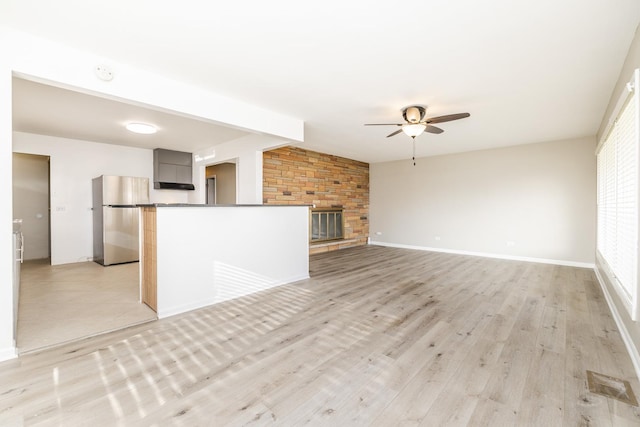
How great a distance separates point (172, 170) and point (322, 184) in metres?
3.50

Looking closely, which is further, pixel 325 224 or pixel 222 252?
pixel 325 224

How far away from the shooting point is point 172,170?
20.5 ft

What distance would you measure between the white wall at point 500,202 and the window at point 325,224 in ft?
4.92

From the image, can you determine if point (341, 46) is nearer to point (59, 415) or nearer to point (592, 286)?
point (59, 415)

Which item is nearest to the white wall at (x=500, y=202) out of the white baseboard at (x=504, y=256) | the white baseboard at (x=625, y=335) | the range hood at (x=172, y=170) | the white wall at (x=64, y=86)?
the white baseboard at (x=504, y=256)

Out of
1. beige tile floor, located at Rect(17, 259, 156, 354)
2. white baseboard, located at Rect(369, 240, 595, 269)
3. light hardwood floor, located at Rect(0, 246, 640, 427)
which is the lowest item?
light hardwood floor, located at Rect(0, 246, 640, 427)

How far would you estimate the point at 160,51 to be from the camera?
2.34 metres

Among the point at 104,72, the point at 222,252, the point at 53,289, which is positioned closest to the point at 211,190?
the point at 53,289

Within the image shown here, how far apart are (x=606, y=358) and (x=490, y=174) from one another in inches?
189

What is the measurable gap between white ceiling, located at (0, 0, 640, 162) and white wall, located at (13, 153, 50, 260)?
8.91 feet

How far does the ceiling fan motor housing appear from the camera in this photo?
3522 mm

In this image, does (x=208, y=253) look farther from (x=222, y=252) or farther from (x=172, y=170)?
Answer: (x=172, y=170)

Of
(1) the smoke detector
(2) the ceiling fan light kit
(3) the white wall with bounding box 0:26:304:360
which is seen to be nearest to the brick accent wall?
(3) the white wall with bounding box 0:26:304:360

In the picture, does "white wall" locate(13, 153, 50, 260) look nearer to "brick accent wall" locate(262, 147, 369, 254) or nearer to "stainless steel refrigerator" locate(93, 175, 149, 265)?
"stainless steel refrigerator" locate(93, 175, 149, 265)
